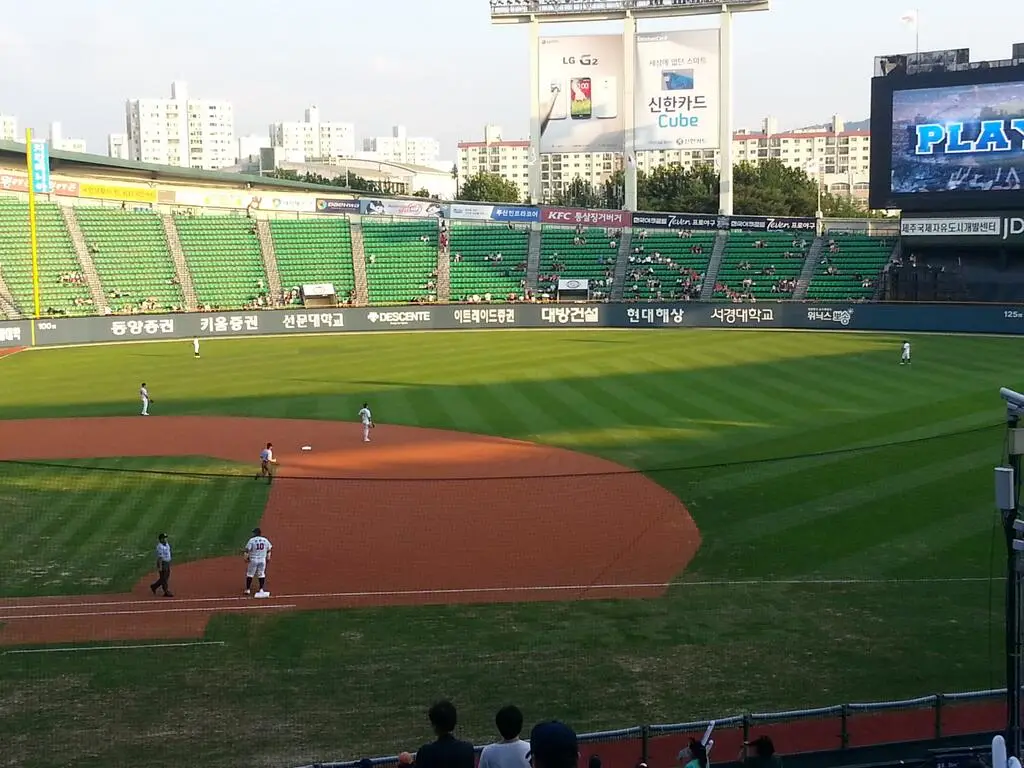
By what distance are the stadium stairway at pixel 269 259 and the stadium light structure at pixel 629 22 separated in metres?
18.3

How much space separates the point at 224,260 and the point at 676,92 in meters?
30.5

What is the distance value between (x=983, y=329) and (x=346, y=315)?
119ft

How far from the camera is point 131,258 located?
219 ft

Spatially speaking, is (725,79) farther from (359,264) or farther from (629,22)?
(359,264)

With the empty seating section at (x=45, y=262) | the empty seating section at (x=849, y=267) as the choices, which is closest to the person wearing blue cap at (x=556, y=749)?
the empty seating section at (x=45, y=262)

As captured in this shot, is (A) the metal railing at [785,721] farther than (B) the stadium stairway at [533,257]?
No

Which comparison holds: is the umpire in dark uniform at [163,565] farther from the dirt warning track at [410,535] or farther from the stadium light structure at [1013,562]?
the stadium light structure at [1013,562]

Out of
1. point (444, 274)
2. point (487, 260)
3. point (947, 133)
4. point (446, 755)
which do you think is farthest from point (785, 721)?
point (487, 260)

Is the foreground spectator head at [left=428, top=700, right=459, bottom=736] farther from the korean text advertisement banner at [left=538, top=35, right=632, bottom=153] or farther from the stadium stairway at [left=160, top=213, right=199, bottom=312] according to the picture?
the korean text advertisement banner at [left=538, top=35, right=632, bottom=153]

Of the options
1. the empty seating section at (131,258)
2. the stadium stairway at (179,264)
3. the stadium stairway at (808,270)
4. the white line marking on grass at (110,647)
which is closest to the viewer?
the white line marking on grass at (110,647)

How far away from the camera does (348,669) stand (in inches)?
570

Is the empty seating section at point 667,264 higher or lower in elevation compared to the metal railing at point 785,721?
higher

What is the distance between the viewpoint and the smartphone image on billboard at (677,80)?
221 ft

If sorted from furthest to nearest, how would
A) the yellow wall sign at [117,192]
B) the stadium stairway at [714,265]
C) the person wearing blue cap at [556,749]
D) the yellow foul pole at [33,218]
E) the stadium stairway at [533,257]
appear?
1. the stadium stairway at [533,257]
2. the stadium stairway at [714,265]
3. the yellow wall sign at [117,192]
4. the yellow foul pole at [33,218]
5. the person wearing blue cap at [556,749]
